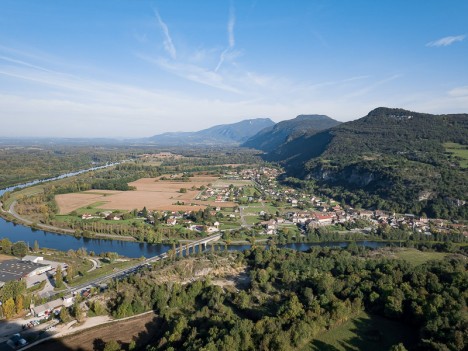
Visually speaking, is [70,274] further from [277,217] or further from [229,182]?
[229,182]

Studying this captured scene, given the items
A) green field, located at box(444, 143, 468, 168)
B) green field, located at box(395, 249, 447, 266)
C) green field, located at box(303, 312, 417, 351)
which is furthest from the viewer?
green field, located at box(444, 143, 468, 168)

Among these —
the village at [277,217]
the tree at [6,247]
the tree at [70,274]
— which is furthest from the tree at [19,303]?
the village at [277,217]

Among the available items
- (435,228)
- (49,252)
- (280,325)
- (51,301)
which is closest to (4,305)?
(51,301)

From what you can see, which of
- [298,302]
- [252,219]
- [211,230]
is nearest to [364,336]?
[298,302]

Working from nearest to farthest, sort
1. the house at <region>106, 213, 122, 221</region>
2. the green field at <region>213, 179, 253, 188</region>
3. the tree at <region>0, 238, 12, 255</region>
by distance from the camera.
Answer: the tree at <region>0, 238, 12, 255</region>
the house at <region>106, 213, 122, 221</region>
the green field at <region>213, 179, 253, 188</region>

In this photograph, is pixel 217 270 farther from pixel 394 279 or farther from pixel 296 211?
pixel 296 211

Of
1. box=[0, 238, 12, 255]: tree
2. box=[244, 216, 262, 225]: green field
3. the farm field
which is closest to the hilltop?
box=[244, 216, 262, 225]: green field

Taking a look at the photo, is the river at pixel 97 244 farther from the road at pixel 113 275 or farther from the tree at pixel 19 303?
the tree at pixel 19 303

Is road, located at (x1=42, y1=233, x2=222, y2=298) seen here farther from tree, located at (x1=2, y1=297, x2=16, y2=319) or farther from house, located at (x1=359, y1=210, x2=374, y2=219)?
house, located at (x1=359, y1=210, x2=374, y2=219)
